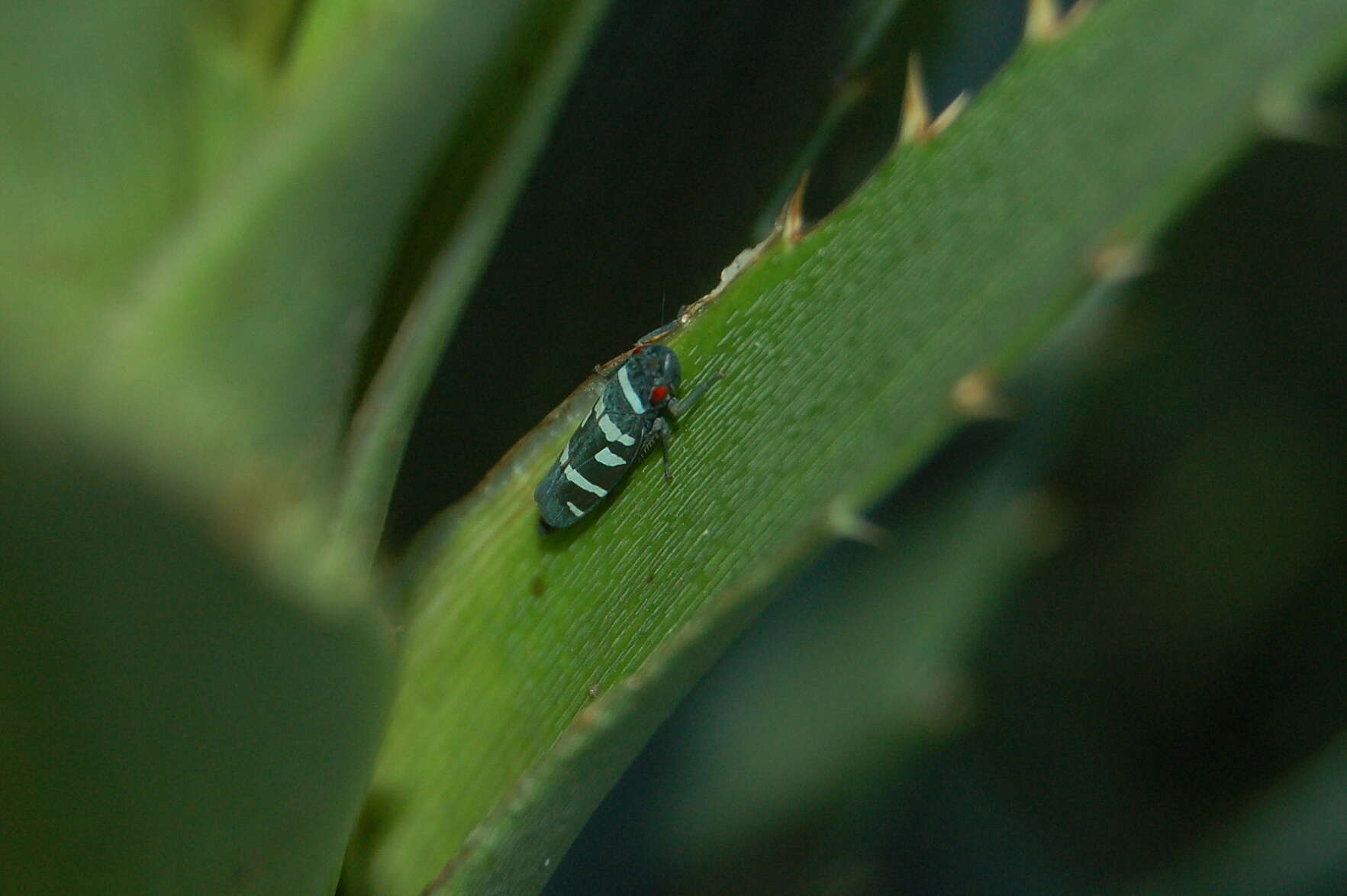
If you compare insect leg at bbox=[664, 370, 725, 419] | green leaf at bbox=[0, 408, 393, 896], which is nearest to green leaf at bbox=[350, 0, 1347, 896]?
insect leg at bbox=[664, 370, 725, 419]


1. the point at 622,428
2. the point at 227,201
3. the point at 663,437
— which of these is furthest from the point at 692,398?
the point at 227,201

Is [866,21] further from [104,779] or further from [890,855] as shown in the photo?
[890,855]

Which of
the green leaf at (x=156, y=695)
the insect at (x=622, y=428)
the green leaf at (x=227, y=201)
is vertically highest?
the insect at (x=622, y=428)

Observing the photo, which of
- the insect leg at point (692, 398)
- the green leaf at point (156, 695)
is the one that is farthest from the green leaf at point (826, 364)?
the green leaf at point (156, 695)

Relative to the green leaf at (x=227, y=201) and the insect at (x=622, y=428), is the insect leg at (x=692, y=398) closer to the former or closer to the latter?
the insect at (x=622, y=428)

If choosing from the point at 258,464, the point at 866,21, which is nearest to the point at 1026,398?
the point at 866,21

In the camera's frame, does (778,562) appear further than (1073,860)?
No
